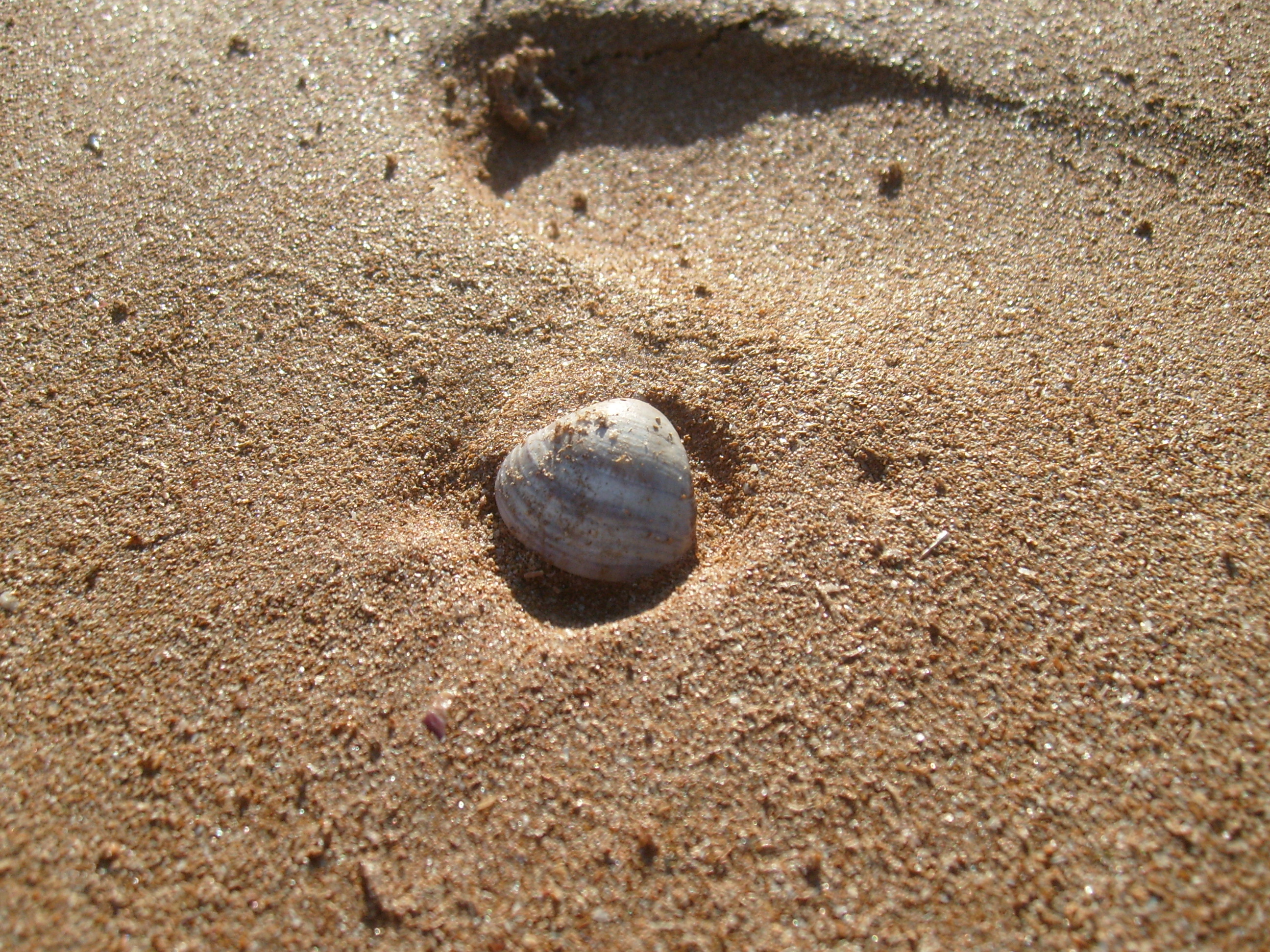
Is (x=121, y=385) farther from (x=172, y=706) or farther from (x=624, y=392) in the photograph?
(x=624, y=392)

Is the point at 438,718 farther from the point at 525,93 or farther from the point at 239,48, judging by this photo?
the point at 239,48

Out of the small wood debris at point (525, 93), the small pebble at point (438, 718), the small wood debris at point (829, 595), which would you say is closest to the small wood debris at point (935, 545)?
the small wood debris at point (829, 595)

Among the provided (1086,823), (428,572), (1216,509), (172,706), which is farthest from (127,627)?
(1216,509)

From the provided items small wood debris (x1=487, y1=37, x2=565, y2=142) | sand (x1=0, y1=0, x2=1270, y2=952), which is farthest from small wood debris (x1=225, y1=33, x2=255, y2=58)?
small wood debris (x1=487, y1=37, x2=565, y2=142)

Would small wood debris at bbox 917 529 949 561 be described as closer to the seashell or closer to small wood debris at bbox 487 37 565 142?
the seashell

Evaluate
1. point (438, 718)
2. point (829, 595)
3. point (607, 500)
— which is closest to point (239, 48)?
point (607, 500)

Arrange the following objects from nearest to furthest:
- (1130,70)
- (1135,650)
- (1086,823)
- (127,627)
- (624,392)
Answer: (1086,823) < (1135,650) < (127,627) < (624,392) < (1130,70)
